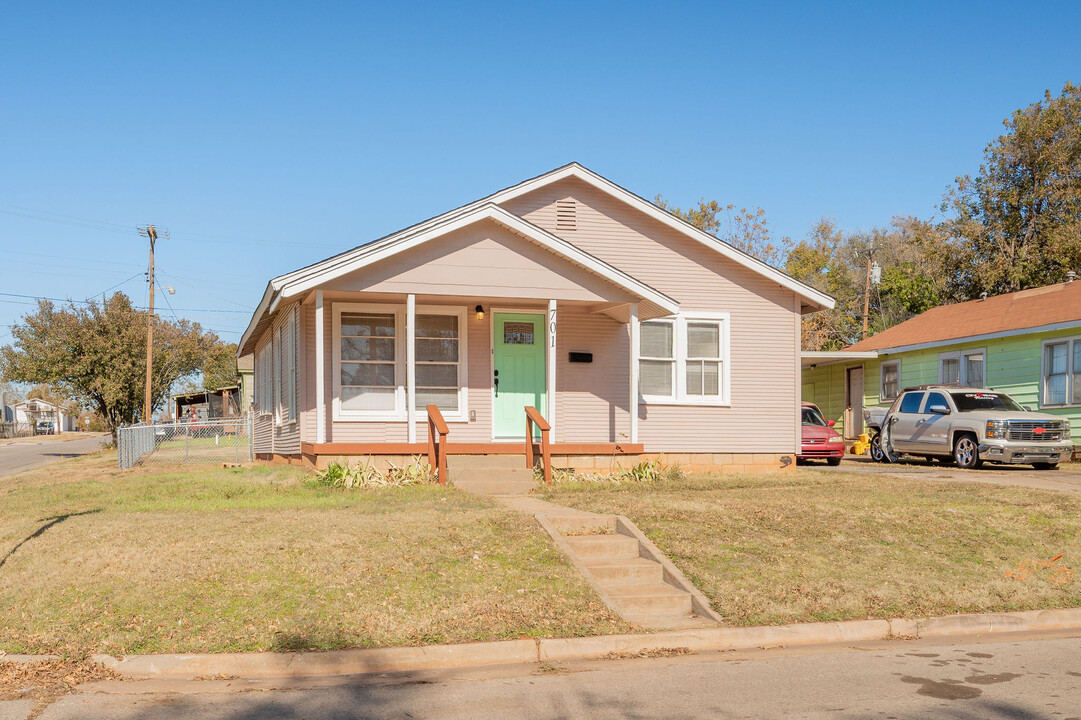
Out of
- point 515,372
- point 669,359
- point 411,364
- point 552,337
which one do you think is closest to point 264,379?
point 515,372

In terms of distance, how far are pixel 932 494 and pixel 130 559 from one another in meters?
10.4

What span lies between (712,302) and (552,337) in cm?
382

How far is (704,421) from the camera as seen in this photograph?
58.4ft

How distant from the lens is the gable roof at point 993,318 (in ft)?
76.3

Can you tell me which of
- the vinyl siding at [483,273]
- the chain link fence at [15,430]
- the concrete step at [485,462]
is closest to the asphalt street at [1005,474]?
the vinyl siding at [483,273]

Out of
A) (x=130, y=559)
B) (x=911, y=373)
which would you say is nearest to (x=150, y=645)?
(x=130, y=559)

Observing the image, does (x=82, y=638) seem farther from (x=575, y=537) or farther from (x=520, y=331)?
(x=520, y=331)

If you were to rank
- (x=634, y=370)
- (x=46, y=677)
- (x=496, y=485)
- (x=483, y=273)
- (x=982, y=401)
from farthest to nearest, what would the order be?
(x=982, y=401), (x=634, y=370), (x=483, y=273), (x=496, y=485), (x=46, y=677)

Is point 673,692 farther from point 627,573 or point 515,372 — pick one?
point 515,372


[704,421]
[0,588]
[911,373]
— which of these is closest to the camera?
[0,588]

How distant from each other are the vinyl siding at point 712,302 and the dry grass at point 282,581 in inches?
300

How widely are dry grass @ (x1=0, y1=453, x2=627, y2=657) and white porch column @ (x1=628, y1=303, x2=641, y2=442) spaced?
533 cm

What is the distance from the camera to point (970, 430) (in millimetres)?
20312

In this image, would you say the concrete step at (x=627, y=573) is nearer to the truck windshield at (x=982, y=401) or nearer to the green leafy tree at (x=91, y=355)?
the truck windshield at (x=982, y=401)
